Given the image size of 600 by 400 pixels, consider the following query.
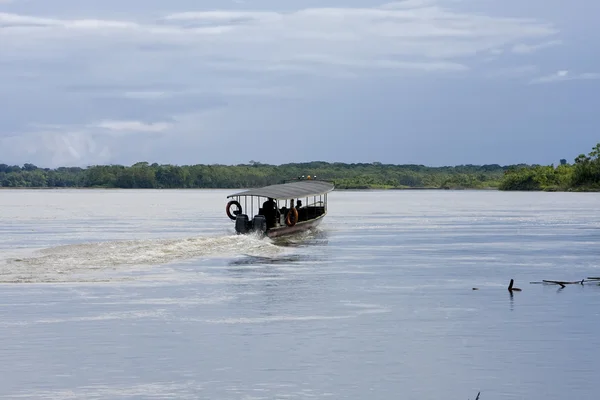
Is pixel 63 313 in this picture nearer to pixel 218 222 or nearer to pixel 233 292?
pixel 233 292

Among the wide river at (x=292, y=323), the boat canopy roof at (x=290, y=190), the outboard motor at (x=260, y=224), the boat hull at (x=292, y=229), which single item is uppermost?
the boat canopy roof at (x=290, y=190)

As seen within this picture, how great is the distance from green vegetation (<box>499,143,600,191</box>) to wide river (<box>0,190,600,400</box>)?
381 feet

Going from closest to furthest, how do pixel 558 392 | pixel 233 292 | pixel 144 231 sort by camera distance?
pixel 558 392
pixel 233 292
pixel 144 231

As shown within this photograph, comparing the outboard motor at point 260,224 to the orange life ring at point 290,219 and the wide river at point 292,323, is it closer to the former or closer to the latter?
A: the orange life ring at point 290,219

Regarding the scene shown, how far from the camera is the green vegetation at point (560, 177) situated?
484ft

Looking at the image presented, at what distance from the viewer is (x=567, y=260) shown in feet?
110

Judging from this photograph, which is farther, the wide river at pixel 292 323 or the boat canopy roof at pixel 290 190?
the boat canopy roof at pixel 290 190

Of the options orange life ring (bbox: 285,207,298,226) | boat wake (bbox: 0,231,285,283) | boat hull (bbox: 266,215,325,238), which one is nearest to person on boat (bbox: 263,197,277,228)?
boat hull (bbox: 266,215,325,238)

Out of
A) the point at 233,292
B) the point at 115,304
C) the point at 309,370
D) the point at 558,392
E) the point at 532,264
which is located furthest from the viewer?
the point at 532,264

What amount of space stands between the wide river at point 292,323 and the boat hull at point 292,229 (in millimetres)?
4825

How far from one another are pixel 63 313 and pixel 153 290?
14.4ft

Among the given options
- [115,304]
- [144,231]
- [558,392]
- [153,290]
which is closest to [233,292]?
[153,290]

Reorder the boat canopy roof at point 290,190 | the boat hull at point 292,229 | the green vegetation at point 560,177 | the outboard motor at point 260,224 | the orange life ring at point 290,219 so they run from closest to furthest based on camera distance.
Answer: the outboard motor at point 260,224 < the boat hull at point 292,229 < the boat canopy roof at point 290,190 < the orange life ring at point 290,219 < the green vegetation at point 560,177

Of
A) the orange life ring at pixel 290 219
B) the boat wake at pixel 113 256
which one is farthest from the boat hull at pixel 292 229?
the boat wake at pixel 113 256
